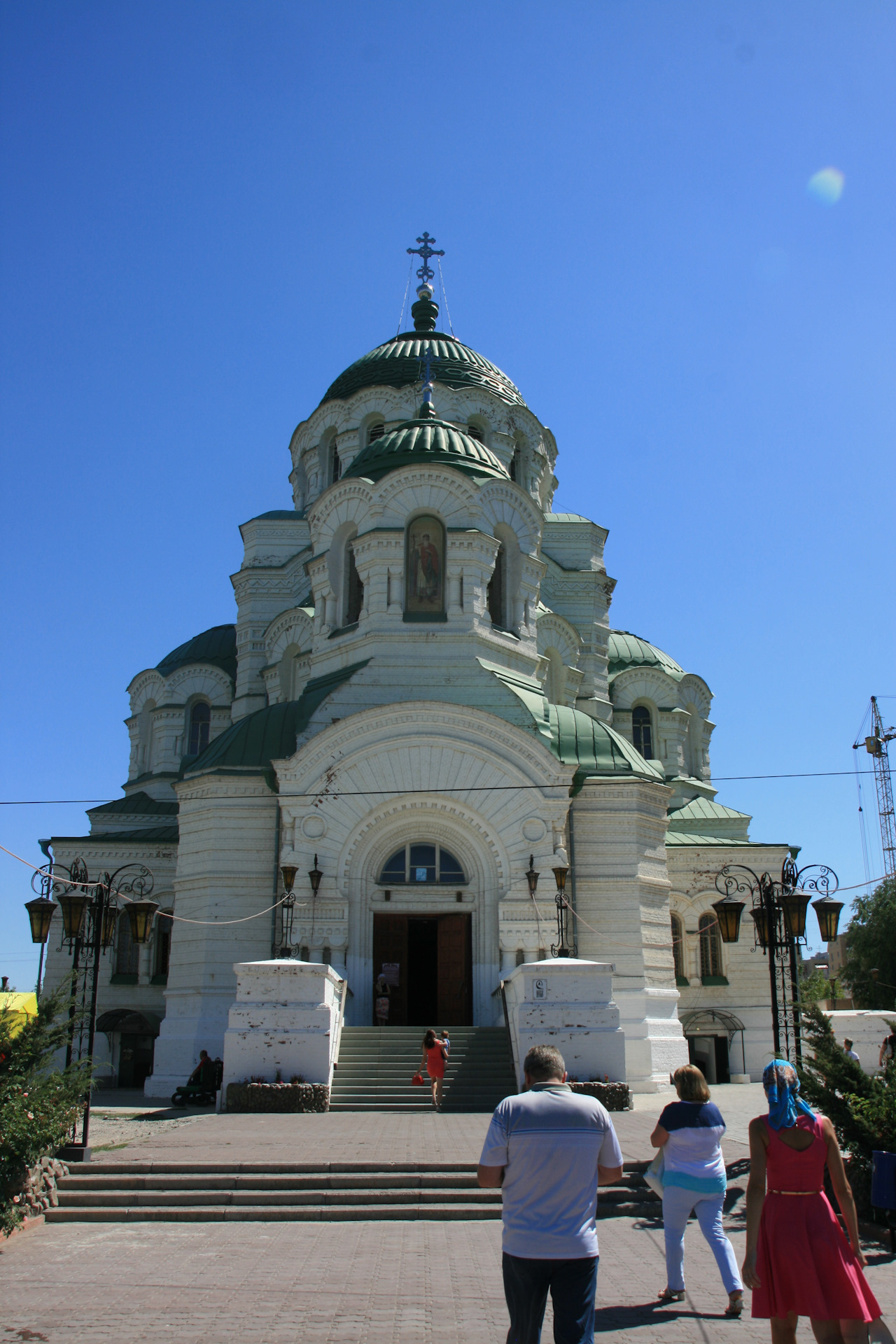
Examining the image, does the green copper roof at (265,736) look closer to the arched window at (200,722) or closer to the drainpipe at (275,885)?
the drainpipe at (275,885)

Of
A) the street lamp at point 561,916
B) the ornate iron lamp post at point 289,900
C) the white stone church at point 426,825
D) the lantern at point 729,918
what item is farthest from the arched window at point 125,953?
the lantern at point 729,918

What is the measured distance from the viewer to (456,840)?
2075 cm

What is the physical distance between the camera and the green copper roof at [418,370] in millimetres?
30469

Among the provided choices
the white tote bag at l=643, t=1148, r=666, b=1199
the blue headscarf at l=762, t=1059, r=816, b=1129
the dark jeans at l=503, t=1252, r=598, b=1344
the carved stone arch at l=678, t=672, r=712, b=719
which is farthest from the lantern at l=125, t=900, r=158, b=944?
the carved stone arch at l=678, t=672, r=712, b=719

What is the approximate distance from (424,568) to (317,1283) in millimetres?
16787

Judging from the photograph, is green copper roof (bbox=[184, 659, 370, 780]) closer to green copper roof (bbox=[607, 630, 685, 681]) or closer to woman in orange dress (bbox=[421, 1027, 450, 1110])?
woman in orange dress (bbox=[421, 1027, 450, 1110])

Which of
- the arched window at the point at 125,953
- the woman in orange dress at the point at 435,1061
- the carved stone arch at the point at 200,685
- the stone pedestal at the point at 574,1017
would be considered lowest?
the woman in orange dress at the point at 435,1061

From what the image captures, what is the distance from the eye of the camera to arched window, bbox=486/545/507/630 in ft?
78.4

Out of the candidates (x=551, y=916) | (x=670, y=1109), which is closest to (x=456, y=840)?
(x=551, y=916)

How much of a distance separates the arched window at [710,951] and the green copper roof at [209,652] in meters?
14.8

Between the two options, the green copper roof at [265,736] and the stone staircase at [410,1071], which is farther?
the green copper roof at [265,736]

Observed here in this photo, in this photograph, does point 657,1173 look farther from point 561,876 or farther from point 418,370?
point 418,370

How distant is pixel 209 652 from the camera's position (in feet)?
106

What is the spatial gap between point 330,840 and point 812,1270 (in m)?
15.7
